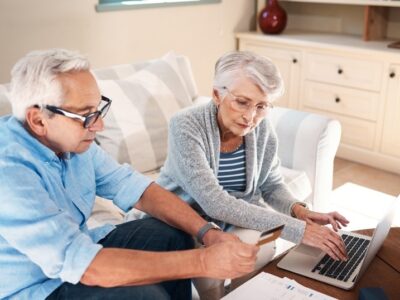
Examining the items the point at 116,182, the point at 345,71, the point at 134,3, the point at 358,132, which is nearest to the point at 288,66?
the point at 345,71

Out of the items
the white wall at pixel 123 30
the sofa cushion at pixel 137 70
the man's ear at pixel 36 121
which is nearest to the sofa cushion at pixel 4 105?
the sofa cushion at pixel 137 70

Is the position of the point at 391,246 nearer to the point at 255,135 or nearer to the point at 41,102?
the point at 255,135

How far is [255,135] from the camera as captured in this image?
5.54ft

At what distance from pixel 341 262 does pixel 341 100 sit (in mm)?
2250

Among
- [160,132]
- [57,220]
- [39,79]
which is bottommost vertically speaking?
[160,132]

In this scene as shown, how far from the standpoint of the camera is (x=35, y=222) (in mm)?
1002

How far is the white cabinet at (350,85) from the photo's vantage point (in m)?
3.09

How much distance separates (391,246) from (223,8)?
8.78 ft

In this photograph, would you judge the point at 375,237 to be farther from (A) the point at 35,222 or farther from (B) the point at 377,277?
(A) the point at 35,222

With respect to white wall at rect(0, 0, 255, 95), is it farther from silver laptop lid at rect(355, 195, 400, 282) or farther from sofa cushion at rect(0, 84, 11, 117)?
silver laptop lid at rect(355, 195, 400, 282)

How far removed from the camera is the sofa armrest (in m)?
2.11

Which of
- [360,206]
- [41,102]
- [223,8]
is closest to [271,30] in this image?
[223,8]

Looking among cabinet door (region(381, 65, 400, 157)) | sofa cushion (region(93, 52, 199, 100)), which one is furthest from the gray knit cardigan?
cabinet door (region(381, 65, 400, 157))

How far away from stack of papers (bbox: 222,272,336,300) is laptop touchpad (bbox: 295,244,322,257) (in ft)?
0.55
